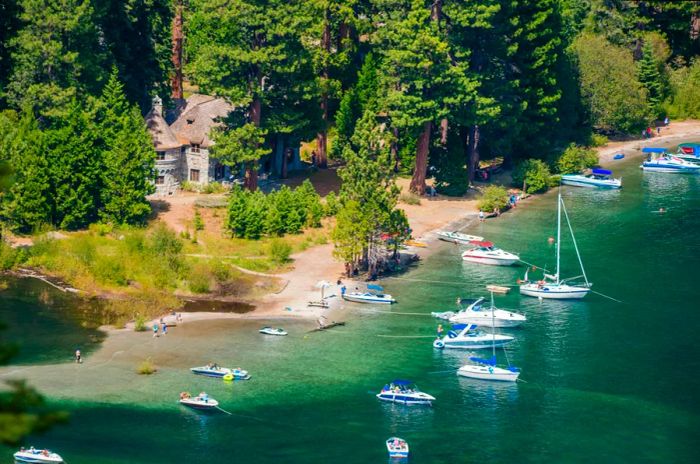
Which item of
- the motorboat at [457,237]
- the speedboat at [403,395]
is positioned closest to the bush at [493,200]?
the motorboat at [457,237]

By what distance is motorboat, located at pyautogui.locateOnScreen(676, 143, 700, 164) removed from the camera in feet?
540

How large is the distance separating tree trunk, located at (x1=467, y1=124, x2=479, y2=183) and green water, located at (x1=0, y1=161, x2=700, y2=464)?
3157 cm

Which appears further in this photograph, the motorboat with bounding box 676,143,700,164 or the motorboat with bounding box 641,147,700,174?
the motorboat with bounding box 676,143,700,164

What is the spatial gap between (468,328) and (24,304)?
42.4 metres

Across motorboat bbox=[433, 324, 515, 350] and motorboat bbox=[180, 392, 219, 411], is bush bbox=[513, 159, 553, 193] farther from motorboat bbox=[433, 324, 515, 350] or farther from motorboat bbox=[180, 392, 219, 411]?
motorboat bbox=[180, 392, 219, 411]

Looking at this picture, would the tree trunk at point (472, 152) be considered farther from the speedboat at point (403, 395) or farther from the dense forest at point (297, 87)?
the speedboat at point (403, 395)

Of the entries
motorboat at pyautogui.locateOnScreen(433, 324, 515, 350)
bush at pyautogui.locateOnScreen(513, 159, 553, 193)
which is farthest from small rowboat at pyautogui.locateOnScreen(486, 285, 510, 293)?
bush at pyautogui.locateOnScreen(513, 159, 553, 193)

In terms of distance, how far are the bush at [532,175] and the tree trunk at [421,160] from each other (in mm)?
16472

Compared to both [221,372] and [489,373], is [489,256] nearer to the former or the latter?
[489,373]

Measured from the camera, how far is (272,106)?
5153 inches

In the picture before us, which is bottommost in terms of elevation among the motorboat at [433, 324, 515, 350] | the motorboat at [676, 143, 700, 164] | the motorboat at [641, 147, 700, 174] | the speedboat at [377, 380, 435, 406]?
the speedboat at [377, 380, 435, 406]

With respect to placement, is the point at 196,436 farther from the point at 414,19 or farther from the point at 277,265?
the point at 414,19

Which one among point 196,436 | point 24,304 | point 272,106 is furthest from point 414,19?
point 196,436

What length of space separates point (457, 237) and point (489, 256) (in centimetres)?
701
